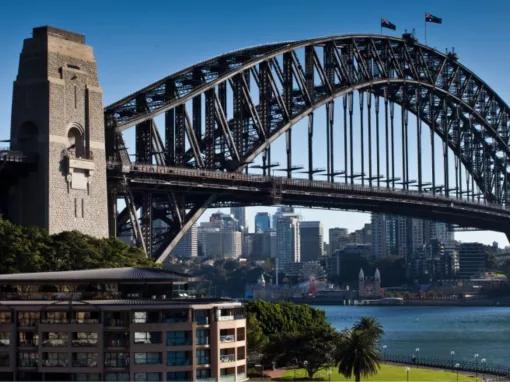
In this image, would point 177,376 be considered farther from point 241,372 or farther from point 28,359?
point 28,359

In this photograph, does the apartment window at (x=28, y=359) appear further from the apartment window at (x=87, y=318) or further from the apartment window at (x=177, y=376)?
the apartment window at (x=177, y=376)

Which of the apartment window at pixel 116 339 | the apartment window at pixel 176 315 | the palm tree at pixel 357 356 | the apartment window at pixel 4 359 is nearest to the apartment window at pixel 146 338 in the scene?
the apartment window at pixel 116 339

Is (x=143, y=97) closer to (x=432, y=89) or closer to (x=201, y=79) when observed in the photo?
(x=201, y=79)

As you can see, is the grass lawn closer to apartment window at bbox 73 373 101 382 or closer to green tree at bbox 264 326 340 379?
green tree at bbox 264 326 340 379

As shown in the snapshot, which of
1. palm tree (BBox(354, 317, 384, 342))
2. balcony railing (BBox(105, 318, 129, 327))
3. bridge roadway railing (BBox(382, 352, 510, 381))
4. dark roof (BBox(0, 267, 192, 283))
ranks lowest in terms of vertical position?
bridge roadway railing (BBox(382, 352, 510, 381))

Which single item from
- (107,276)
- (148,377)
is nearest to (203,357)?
(148,377)

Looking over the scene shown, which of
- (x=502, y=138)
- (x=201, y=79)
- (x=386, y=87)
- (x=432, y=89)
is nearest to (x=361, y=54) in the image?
(x=386, y=87)

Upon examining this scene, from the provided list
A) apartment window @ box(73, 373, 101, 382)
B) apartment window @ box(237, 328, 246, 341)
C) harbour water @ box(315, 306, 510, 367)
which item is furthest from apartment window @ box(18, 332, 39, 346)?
harbour water @ box(315, 306, 510, 367)
